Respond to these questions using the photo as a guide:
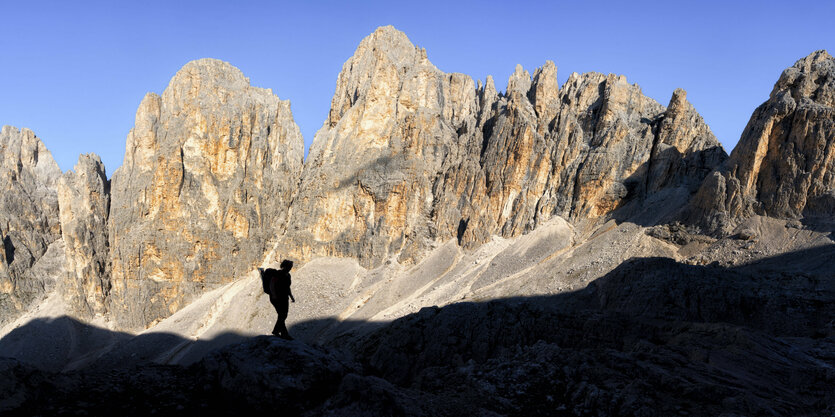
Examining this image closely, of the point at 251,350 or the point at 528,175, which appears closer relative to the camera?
the point at 251,350

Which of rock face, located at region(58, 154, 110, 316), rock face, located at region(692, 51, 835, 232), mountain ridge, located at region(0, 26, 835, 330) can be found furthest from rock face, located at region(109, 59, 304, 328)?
rock face, located at region(692, 51, 835, 232)

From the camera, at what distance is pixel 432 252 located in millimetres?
65000

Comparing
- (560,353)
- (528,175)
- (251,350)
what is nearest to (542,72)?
(528,175)

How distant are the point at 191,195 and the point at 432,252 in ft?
117

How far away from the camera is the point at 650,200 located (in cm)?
5491

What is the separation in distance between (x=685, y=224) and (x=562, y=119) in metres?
24.2

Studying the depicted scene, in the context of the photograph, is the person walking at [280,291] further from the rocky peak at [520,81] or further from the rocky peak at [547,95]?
the rocky peak at [520,81]

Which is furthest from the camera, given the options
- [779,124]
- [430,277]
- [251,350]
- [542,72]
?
[542,72]

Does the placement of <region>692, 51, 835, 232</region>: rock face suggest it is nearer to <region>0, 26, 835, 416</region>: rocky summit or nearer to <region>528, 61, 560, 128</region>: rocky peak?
<region>0, 26, 835, 416</region>: rocky summit

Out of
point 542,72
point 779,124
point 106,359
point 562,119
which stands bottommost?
point 106,359

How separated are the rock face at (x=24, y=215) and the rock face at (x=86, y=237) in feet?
28.9

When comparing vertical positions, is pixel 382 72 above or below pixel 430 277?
above

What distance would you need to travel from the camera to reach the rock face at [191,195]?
71625 millimetres

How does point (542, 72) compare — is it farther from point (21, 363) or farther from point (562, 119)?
point (21, 363)
